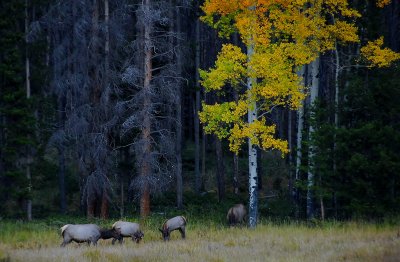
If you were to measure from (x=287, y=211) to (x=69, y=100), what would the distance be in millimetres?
11122

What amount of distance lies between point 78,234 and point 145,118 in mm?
6867

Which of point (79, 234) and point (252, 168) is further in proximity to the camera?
point (252, 168)

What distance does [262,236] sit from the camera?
15555mm

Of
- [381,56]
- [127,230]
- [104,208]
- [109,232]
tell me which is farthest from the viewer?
[104,208]

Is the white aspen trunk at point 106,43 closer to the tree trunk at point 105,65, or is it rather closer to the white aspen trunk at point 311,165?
the tree trunk at point 105,65

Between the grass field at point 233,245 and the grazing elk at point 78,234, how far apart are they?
276 millimetres

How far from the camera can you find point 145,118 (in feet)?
67.2

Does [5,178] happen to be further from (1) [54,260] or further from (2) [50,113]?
(1) [54,260]

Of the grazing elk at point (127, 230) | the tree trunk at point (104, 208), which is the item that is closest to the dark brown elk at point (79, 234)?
the grazing elk at point (127, 230)

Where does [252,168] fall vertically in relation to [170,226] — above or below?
above

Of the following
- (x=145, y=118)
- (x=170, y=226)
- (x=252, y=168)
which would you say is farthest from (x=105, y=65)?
(x=170, y=226)

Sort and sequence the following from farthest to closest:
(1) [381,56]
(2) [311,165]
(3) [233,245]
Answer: (2) [311,165], (1) [381,56], (3) [233,245]

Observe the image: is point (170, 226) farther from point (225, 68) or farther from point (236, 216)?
point (225, 68)

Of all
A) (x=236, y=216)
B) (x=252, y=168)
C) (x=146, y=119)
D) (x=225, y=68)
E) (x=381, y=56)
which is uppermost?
(x=381, y=56)
